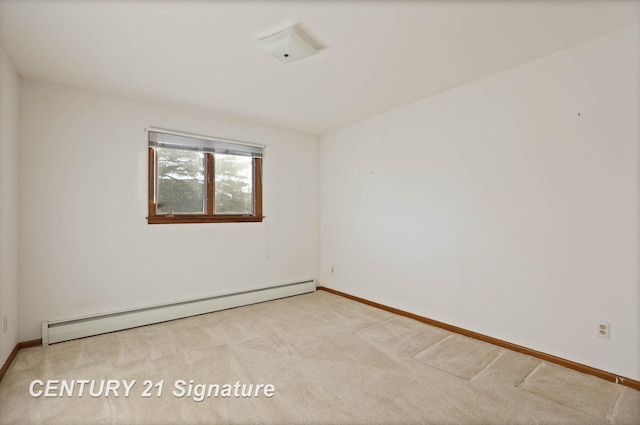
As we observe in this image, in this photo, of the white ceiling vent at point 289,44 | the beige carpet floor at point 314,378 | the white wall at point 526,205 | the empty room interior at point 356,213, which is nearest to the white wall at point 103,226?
the empty room interior at point 356,213

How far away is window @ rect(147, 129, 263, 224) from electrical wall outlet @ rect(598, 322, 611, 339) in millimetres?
3563

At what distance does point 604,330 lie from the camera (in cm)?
220

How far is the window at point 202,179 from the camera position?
11.3 feet

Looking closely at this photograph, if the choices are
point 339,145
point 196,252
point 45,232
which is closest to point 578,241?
point 339,145

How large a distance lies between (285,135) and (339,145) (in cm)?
80

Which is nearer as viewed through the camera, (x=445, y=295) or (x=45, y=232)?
(x=45, y=232)

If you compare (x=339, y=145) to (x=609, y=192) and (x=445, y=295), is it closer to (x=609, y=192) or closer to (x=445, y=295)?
(x=445, y=295)

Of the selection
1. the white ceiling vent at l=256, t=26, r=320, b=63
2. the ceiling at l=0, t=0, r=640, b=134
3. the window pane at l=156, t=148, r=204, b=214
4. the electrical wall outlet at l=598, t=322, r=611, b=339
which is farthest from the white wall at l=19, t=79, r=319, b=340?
the electrical wall outlet at l=598, t=322, r=611, b=339

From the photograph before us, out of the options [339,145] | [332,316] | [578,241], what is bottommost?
[332,316]

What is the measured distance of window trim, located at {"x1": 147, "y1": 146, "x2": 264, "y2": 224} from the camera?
338 centimetres

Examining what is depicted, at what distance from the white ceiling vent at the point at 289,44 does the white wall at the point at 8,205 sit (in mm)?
1934

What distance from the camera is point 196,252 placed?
3682 millimetres

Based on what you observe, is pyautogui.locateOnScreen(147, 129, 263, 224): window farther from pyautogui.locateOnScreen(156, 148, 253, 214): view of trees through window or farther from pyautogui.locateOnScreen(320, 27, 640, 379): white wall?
pyautogui.locateOnScreen(320, 27, 640, 379): white wall

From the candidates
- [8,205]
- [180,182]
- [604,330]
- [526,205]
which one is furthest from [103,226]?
[604,330]
